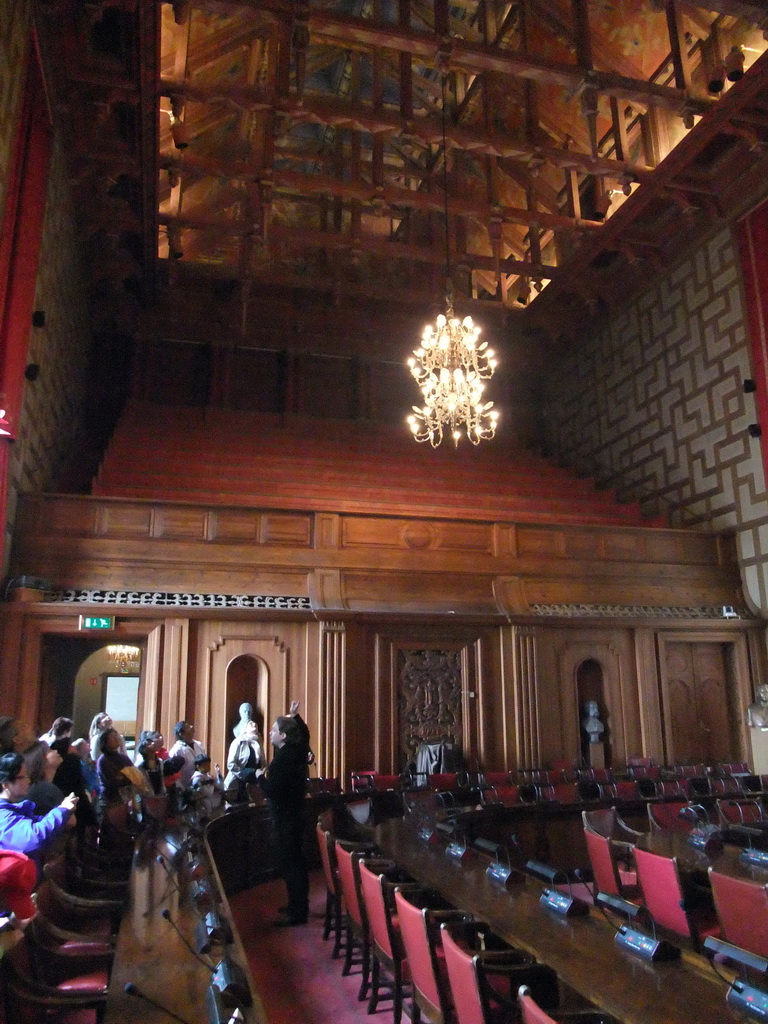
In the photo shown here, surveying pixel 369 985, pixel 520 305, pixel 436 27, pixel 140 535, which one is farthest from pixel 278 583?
pixel 520 305

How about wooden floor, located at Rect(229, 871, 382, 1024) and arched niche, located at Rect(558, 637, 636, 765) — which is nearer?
wooden floor, located at Rect(229, 871, 382, 1024)

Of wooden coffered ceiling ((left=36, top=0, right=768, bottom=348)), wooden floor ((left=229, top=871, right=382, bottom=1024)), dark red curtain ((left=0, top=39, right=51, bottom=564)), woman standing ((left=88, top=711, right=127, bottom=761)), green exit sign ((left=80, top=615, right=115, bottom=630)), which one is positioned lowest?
wooden floor ((left=229, top=871, right=382, bottom=1024))

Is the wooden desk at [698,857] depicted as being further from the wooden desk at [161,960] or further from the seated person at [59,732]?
the seated person at [59,732]

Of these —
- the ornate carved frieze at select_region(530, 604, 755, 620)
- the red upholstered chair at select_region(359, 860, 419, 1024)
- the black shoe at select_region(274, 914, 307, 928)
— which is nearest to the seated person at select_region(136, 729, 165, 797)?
the black shoe at select_region(274, 914, 307, 928)

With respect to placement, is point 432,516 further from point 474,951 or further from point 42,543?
point 474,951

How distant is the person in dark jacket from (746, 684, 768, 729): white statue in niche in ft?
19.2

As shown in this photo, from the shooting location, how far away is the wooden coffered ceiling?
304 inches

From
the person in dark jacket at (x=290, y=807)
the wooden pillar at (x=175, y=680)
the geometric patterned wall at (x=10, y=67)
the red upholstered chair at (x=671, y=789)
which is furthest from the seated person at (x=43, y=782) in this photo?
the red upholstered chair at (x=671, y=789)

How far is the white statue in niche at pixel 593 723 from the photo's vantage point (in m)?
8.27

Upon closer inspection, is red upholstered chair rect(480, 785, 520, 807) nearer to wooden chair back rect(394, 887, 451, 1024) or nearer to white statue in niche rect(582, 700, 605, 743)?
white statue in niche rect(582, 700, 605, 743)

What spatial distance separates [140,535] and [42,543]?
896mm

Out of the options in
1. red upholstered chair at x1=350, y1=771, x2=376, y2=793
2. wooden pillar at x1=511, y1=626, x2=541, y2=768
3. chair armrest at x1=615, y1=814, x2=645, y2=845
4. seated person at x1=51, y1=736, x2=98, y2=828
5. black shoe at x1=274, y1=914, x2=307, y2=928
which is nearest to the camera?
seated person at x1=51, y1=736, x2=98, y2=828

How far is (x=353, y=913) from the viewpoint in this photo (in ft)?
12.2

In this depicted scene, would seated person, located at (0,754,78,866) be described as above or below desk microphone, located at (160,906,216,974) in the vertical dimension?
above
